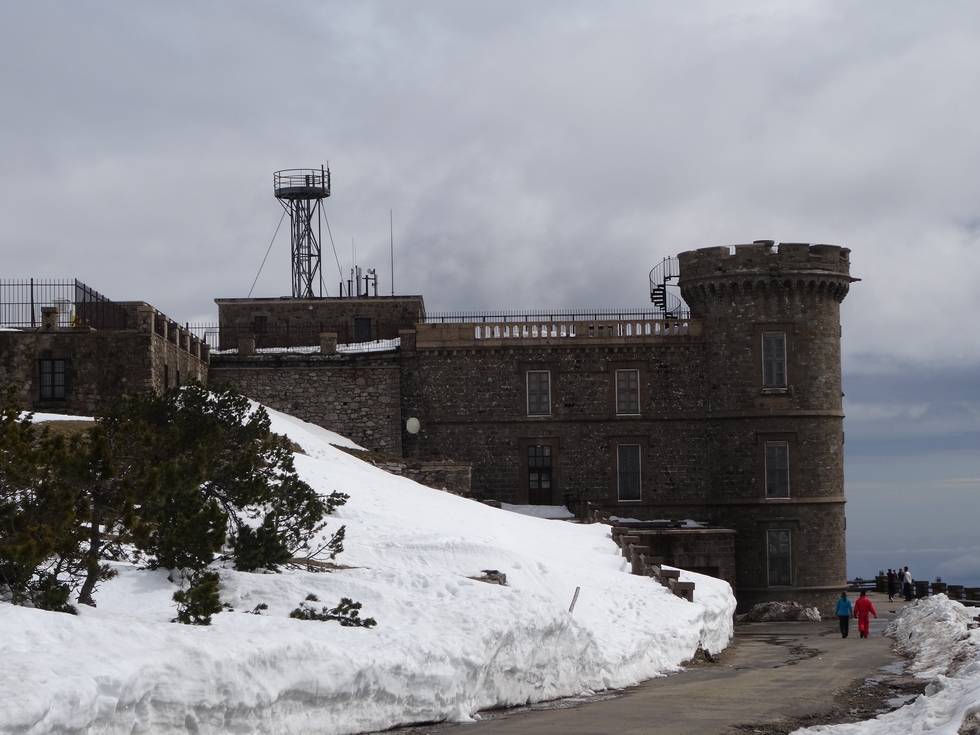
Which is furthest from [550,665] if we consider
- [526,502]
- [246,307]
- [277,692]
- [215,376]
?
[246,307]

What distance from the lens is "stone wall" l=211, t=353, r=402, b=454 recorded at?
4066 centimetres

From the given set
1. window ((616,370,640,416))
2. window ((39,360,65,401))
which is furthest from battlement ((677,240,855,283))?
window ((39,360,65,401))

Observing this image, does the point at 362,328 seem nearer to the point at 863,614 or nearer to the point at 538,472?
the point at 538,472

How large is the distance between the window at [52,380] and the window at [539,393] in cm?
1513

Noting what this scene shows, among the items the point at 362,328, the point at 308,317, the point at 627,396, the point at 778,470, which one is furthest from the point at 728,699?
the point at 308,317

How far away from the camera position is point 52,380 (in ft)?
103

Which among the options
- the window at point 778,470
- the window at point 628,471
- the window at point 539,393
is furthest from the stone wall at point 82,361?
the window at point 778,470

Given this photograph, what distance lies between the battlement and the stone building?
47mm

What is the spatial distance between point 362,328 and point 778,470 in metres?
15.1

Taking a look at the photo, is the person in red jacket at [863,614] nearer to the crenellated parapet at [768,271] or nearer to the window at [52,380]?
the crenellated parapet at [768,271]

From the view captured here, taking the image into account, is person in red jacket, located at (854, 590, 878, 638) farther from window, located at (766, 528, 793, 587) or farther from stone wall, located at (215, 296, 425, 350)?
stone wall, located at (215, 296, 425, 350)

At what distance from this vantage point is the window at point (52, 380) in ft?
103

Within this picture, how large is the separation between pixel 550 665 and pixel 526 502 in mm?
22127

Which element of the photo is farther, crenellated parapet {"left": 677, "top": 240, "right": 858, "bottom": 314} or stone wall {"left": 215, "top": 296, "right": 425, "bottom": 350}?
stone wall {"left": 215, "top": 296, "right": 425, "bottom": 350}
